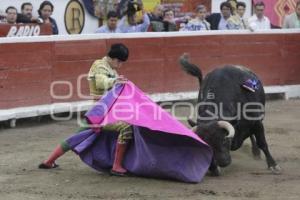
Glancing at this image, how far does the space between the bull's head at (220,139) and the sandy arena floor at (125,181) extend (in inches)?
7.2

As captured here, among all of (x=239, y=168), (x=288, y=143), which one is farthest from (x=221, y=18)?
(x=239, y=168)

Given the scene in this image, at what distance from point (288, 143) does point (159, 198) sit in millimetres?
2616

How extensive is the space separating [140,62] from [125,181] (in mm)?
4193

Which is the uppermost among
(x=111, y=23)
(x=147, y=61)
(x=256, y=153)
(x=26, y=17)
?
(x=26, y=17)

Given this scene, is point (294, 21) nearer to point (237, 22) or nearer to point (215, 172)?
point (237, 22)

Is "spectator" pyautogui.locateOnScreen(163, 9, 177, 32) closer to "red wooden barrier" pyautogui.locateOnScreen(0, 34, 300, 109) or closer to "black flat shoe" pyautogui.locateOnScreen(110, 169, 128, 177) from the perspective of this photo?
"red wooden barrier" pyautogui.locateOnScreen(0, 34, 300, 109)

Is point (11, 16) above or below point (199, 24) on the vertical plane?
above

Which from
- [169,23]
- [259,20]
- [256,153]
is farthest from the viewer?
[259,20]

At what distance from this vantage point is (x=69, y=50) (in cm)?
854

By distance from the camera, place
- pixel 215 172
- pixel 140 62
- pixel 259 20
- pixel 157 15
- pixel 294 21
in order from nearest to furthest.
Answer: pixel 215 172
pixel 140 62
pixel 157 15
pixel 259 20
pixel 294 21

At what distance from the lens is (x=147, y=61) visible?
9461 mm

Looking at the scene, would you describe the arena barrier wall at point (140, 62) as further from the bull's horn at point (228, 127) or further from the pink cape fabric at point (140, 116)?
the bull's horn at point (228, 127)

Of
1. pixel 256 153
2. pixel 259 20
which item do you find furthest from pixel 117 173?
pixel 259 20

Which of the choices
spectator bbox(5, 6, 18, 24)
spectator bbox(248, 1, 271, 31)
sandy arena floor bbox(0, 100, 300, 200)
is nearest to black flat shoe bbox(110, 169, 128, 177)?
sandy arena floor bbox(0, 100, 300, 200)
